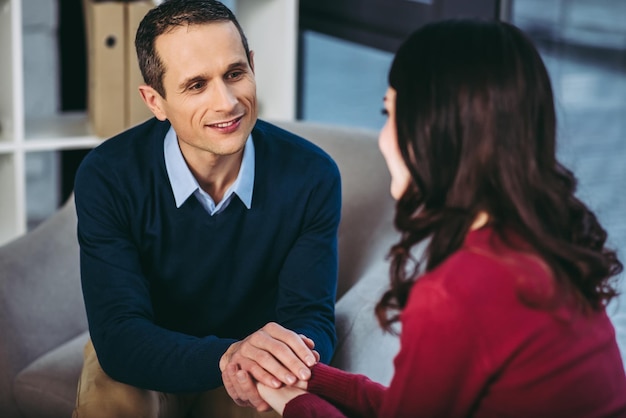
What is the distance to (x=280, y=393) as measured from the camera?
4.90 ft

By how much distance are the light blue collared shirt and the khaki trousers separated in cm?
34

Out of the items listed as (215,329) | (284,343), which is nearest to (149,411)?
(215,329)

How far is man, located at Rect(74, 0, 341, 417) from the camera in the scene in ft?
5.35

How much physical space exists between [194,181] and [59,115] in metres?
1.34

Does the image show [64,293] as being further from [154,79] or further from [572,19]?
[572,19]

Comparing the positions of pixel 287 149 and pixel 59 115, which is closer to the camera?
pixel 287 149

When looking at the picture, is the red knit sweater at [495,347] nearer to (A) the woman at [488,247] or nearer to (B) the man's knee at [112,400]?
(A) the woman at [488,247]

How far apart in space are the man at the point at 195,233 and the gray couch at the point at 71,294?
0.37 feet

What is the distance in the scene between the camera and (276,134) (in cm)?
185

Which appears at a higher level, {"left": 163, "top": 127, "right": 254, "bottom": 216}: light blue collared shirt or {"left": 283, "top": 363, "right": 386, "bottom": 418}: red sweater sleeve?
{"left": 163, "top": 127, "right": 254, "bottom": 216}: light blue collared shirt

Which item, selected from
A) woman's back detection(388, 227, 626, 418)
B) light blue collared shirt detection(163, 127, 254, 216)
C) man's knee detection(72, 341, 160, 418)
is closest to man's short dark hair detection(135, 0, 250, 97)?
light blue collared shirt detection(163, 127, 254, 216)

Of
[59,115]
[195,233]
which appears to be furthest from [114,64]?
[195,233]

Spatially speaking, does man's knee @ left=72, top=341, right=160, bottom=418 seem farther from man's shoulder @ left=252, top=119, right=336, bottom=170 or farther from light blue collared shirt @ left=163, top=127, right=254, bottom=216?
man's shoulder @ left=252, top=119, right=336, bottom=170

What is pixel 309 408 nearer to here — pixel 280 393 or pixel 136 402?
pixel 280 393
